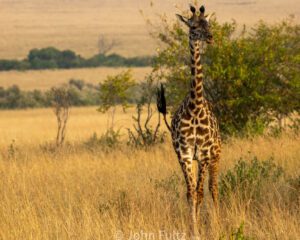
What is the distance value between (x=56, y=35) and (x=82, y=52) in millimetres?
13593

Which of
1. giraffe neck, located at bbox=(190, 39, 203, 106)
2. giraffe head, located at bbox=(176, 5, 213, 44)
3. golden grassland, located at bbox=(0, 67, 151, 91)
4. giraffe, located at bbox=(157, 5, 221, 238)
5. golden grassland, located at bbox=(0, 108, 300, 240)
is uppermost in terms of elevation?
giraffe head, located at bbox=(176, 5, 213, 44)

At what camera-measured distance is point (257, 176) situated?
10227mm

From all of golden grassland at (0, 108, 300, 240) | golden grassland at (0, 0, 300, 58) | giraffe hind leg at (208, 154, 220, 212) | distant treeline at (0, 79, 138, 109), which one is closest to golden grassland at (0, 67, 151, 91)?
distant treeline at (0, 79, 138, 109)

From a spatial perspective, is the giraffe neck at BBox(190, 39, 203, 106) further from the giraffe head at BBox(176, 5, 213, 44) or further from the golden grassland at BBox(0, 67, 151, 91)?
the golden grassland at BBox(0, 67, 151, 91)

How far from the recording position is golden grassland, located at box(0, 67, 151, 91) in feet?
218

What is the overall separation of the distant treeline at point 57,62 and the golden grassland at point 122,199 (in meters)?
62.8

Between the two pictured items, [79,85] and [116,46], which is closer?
[79,85]

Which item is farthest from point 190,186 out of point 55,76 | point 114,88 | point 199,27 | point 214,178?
point 55,76

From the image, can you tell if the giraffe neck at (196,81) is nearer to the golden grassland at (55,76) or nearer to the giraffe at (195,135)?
→ the giraffe at (195,135)

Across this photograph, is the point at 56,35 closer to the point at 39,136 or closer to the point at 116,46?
the point at 116,46

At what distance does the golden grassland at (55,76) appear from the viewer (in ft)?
218

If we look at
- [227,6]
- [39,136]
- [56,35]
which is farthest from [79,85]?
[227,6]

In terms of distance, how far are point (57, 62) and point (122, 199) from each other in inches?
2782

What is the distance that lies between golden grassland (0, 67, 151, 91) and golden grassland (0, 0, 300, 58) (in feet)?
66.1
